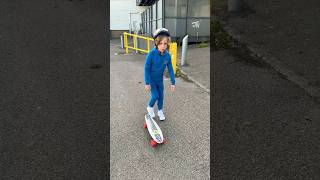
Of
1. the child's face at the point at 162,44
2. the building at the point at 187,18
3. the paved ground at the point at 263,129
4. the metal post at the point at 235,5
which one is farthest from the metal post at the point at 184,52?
the metal post at the point at 235,5

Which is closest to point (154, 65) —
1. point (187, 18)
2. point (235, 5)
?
point (187, 18)

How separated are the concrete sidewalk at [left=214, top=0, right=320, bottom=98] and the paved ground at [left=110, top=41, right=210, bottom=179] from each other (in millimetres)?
2788

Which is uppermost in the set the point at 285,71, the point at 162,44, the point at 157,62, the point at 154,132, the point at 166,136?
the point at 162,44

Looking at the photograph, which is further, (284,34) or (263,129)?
(284,34)

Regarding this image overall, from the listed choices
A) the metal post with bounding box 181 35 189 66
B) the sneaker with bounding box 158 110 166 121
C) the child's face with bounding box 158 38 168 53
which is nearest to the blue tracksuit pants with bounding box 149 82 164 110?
the sneaker with bounding box 158 110 166 121

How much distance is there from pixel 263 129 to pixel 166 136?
169cm

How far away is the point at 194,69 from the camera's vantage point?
27.9 ft

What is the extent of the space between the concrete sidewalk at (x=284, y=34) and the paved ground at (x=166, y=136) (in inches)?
110

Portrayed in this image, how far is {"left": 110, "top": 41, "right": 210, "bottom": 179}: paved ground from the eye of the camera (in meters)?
Result: 3.49
